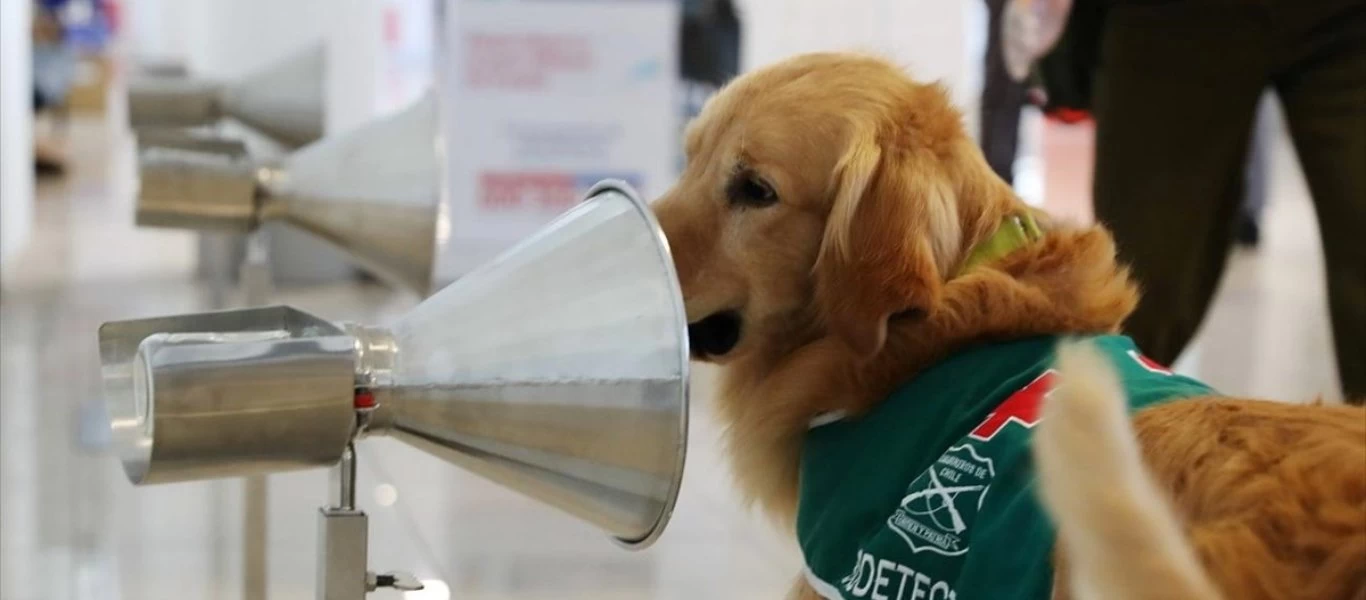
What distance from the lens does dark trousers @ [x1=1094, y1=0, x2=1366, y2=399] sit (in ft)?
7.45

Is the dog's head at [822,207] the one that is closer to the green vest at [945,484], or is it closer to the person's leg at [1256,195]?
the green vest at [945,484]

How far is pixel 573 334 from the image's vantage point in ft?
3.77

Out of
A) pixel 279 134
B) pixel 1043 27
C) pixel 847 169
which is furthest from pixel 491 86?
pixel 847 169

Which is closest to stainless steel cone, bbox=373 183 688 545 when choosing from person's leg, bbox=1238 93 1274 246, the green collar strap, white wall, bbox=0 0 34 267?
the green collar strap

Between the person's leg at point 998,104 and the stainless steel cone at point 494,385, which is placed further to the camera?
the person's leg at point 998,104

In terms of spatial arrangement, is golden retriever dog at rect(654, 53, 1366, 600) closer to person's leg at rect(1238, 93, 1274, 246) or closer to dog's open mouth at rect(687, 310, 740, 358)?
dog's open mouth at rect(687, 310, 740, 358)

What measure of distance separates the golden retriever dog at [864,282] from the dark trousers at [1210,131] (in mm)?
717

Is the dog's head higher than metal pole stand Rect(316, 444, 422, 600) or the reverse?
higher

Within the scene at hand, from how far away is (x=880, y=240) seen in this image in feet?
5.16

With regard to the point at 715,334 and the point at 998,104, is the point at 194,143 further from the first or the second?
the point at 998,104

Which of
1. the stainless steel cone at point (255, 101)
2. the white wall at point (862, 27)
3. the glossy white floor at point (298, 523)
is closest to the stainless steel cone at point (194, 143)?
the stainless steel cone at point (255, 101)

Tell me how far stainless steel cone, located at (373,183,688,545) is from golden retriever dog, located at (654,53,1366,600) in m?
0.33

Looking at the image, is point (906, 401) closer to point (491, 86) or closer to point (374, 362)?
point (374, 362)

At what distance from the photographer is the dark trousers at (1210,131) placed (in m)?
2.27
